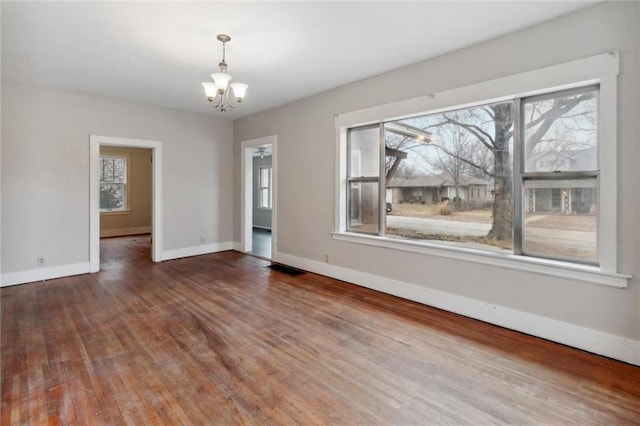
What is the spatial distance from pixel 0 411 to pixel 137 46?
3199 millimetres

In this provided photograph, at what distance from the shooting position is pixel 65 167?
4781 millimetres

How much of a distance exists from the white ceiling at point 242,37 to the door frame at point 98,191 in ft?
3.33

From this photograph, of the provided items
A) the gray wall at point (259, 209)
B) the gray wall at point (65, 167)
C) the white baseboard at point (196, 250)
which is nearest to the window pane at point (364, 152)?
the gray wall at point (65, 167)

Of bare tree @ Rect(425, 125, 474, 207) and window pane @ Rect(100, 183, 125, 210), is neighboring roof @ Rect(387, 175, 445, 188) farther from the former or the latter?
window pane @ Rect(100, 183, 125, 210)

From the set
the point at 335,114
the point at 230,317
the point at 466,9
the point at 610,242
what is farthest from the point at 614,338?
the point at 335,114

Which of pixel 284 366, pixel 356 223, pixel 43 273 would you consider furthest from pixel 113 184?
pixel 284 366

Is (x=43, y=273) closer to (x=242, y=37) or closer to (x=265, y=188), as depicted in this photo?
(x=242, y=37)

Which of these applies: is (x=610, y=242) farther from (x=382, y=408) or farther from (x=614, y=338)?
(x=382, y=408)

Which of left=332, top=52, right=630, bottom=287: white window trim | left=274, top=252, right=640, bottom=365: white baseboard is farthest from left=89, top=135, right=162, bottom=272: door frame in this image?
left=332, top=52, right=630, bottom=287: white window trim

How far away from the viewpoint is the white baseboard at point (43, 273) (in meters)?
4.37

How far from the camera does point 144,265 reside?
18.1 ft

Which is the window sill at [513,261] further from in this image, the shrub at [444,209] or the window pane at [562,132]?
the window pane at [562,132]

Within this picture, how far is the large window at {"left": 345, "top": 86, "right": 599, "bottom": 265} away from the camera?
2.75 metres

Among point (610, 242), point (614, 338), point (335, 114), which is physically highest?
point (335, 114)
